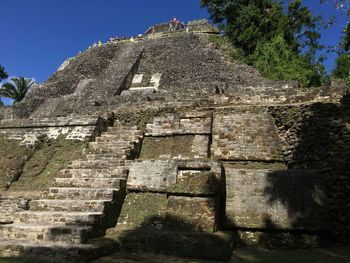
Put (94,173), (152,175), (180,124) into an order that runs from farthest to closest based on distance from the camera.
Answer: (180,124) < (94,173) < (152,175)

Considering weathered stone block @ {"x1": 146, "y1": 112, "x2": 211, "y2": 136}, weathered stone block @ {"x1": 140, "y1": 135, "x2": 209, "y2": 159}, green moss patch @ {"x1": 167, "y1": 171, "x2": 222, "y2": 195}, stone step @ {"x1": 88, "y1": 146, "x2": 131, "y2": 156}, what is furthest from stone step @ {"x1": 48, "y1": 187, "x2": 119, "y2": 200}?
weathered stone block @ {"x1": 146, "y1": 112, "x2": 211, "y2": 136}

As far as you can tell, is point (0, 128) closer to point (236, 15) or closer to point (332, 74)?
point (236, 15)

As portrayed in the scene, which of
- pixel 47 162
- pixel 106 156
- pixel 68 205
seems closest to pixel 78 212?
pixel 68 205

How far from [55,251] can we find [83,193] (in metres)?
1.94

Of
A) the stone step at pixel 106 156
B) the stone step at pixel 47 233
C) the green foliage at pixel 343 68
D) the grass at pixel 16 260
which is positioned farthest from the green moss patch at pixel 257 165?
the green foliage at pixel 343 68

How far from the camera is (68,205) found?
6570 millimetres

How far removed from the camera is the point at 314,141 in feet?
25.6

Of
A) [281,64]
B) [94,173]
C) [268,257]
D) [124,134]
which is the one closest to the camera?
[268,257]

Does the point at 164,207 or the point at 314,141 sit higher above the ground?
the point at 314,141

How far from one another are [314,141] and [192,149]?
8.70 feet

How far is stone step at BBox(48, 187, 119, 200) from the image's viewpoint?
669cm

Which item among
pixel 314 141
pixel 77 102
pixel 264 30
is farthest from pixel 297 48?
pixel 314 141

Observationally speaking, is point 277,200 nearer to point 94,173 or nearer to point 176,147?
point 176,147

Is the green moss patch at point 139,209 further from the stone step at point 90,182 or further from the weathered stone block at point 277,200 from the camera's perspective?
the weathered stone block at point 277,200
